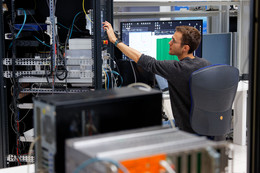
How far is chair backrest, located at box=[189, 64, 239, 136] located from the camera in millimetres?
2158

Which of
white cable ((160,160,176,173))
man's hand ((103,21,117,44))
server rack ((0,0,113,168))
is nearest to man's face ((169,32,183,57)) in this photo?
man's hand ((103,21,117,44))

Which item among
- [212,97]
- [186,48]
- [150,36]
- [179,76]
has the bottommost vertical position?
[212,97]

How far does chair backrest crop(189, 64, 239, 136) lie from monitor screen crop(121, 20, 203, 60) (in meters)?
1.01

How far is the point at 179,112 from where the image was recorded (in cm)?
239

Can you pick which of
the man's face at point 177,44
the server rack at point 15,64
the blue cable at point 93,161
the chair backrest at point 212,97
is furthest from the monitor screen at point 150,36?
the blue cable at point 93,161

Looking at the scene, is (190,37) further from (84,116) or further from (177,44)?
(84,116)

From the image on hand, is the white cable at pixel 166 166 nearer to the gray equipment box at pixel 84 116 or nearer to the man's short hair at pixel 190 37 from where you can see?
the gray equipment box at pixel 84 116

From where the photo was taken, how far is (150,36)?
318cm

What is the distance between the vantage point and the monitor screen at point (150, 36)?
3146 mm

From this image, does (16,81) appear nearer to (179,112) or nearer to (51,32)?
(51,32)

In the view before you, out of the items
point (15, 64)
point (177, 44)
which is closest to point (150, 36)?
point (177, 44)

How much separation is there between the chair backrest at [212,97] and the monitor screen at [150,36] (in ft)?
3.32

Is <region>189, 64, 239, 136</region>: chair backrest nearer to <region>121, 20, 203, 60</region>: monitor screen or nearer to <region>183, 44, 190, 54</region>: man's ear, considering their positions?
<region>183, 44, 190, 54</region>: man's ear

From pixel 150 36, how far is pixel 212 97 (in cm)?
113
